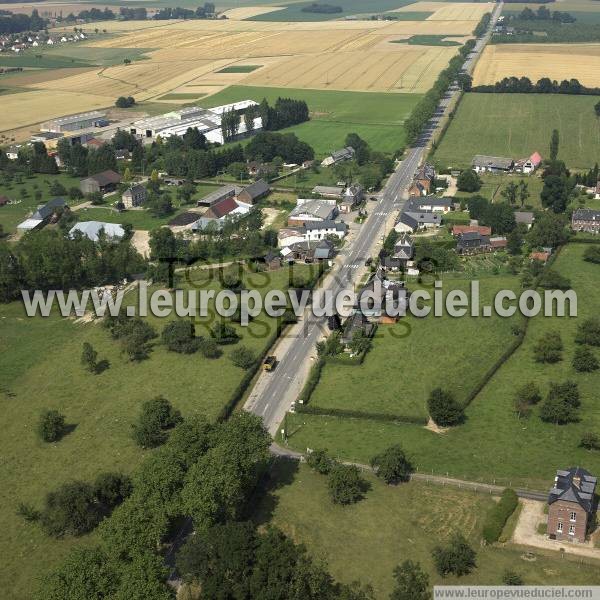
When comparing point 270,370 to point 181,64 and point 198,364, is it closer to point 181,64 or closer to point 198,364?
point 198,364

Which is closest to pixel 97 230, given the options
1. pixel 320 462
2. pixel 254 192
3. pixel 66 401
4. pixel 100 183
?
pixel 100 183

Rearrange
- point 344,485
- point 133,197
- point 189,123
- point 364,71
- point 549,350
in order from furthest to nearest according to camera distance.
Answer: point 364,71, point 189,123, point 133,197, point 549,350, point 344,485

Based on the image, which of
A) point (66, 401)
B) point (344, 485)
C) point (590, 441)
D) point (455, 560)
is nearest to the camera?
point (455, 560)

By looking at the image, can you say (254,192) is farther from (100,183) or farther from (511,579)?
(511,579)

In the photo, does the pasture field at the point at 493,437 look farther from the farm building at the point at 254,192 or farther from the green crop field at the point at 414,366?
the farm building at the point at 254,192

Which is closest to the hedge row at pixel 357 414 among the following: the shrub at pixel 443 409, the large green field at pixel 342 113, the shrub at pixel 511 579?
the shrub at pixel 443 409

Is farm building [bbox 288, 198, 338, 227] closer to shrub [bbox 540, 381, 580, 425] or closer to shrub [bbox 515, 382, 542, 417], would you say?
shrub [bbox 515, 382, 542, 417]
